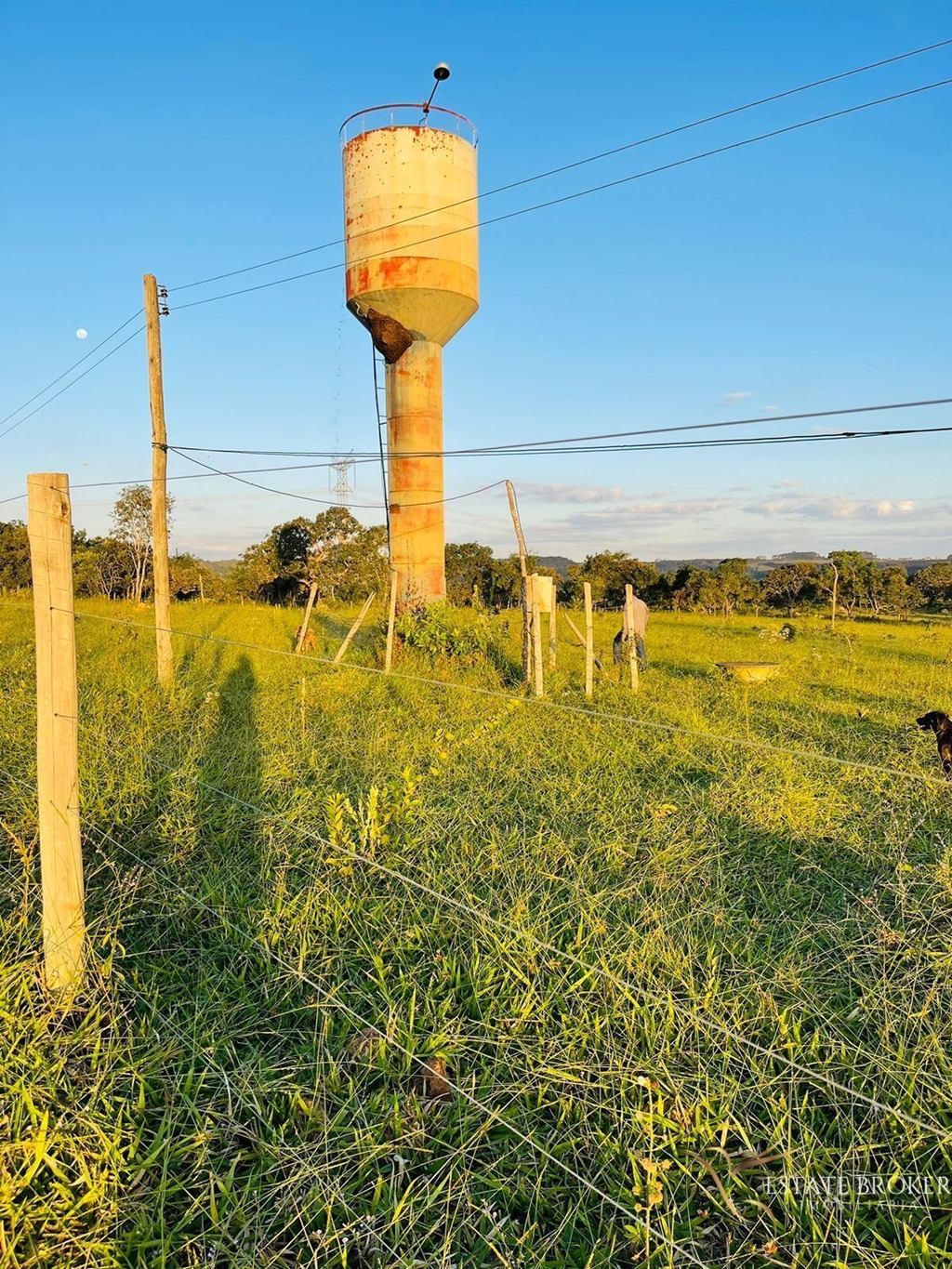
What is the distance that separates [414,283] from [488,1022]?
39.6 feet

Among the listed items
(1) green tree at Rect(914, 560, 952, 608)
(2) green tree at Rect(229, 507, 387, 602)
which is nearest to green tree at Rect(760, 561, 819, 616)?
(1) green tree at Rect(914, 560, 952, 608)

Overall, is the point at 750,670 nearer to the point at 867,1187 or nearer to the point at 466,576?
the point at 867,1187

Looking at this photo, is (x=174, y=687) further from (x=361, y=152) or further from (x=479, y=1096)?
(x=361, y=152)

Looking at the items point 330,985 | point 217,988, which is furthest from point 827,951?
point 217,988

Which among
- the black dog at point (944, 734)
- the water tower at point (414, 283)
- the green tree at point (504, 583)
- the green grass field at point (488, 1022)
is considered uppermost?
the water tower at point (414, 283)

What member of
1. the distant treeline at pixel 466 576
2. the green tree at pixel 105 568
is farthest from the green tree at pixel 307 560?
the green tree at pixel 105 568

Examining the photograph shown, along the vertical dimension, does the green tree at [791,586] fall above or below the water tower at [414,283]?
below

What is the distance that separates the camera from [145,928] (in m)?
3.78

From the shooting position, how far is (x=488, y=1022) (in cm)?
296

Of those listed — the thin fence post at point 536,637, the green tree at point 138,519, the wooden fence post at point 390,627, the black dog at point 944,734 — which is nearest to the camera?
the black dog at point 944,734

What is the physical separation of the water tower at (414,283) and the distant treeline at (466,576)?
1481 centimetres

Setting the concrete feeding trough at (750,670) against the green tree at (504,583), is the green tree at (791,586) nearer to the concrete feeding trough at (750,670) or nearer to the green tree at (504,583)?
the green tree at (504,583)

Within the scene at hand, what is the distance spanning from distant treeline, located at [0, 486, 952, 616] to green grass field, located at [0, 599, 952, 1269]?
23.5 metres

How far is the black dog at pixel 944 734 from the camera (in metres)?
5.58
